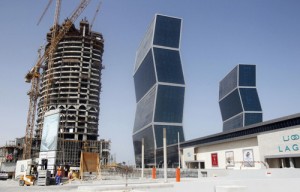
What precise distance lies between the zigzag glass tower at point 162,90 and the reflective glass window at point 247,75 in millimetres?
55646

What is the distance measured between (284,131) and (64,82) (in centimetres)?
11149

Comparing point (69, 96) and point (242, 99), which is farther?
point (242, 99)

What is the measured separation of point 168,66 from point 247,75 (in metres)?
68.9

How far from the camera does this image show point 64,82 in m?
139

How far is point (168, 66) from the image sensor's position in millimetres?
139625

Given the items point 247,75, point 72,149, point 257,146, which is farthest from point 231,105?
point 257,146

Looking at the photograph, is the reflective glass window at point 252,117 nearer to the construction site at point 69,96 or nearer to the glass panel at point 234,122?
the glass panel at point 234,122

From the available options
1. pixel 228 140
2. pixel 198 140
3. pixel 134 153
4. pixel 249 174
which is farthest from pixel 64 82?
pixel 249 174

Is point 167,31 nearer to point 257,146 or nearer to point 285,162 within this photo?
point 257,146

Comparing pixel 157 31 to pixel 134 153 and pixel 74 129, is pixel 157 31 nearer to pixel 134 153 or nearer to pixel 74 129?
pixel 74 129

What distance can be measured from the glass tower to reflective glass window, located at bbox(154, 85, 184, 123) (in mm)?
51412

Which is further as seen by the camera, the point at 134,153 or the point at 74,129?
the point at 134,153

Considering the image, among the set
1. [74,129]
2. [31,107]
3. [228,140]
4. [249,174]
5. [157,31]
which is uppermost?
[157,31]

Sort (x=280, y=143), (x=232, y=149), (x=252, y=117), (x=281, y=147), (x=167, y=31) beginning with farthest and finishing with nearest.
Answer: (x=252, y=117), (x=167, y=31), (x=232, y=149), (x=280, y=143), (x=281, y=147)
